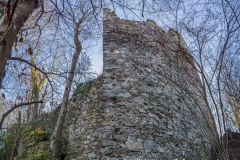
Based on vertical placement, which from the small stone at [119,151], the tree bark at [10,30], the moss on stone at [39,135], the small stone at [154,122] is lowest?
the small stone at [119,151]

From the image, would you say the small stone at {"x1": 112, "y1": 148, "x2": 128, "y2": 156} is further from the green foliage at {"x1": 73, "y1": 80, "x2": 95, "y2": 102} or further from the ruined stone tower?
the green foliage at {"x1": 73, "y1": 80, "x2": 95, "y2": 102}

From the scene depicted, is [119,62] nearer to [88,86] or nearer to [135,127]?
[88,86]

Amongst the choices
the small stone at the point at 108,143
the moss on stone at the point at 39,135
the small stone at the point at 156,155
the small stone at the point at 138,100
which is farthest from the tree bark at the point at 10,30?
the moss on stone at the point at 39,135

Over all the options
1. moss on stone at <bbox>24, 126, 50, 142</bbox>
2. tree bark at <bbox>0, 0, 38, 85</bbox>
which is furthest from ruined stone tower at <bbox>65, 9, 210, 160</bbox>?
tree bark at <bbox>0, 0, 38, 85</bbox>

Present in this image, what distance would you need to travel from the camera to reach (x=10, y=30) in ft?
5.26

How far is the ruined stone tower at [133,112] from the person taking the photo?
3564mm

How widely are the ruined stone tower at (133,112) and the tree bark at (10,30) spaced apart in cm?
163

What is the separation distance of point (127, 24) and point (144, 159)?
3337mm

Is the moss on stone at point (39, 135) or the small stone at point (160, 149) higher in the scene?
the moss on stone at point (39, 135)

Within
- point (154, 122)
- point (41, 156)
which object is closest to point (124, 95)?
point (154, 122)

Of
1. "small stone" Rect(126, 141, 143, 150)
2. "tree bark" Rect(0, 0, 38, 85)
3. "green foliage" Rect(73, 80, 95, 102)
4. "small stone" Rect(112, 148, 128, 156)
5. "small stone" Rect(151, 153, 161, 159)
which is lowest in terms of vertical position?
"small stone" Rect(151, 153, 161, 159)

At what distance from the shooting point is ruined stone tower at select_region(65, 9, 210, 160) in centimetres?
356

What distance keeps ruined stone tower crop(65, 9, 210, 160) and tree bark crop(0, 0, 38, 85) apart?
1.63 metres

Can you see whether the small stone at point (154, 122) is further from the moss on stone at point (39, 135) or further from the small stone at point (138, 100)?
the moss on stone at point (39, 135)
